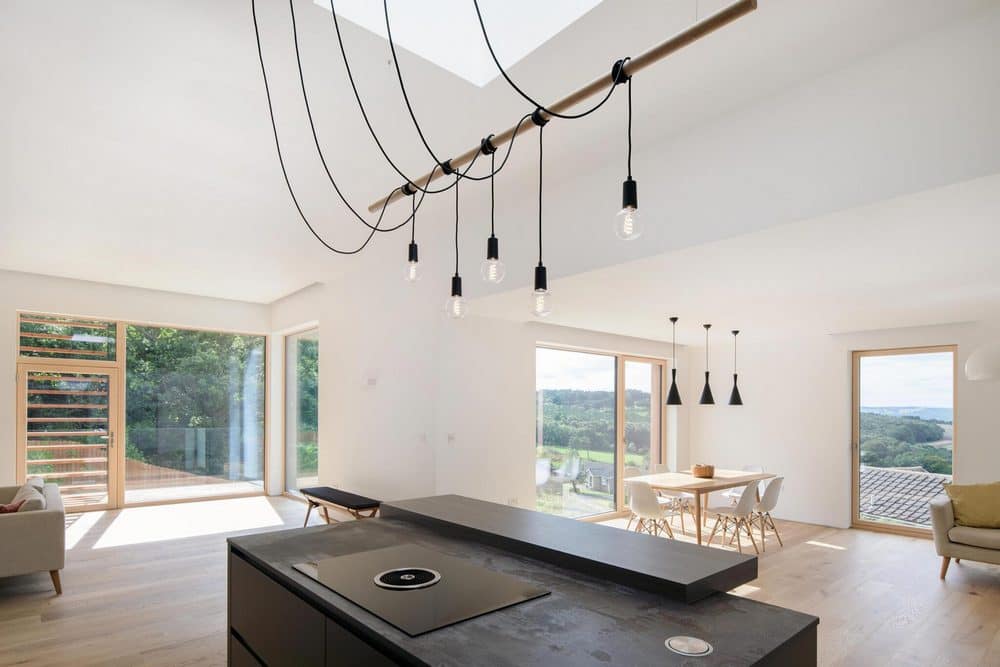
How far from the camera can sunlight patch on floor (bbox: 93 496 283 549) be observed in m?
6.25

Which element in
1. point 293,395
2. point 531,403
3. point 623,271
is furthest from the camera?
point 293,395

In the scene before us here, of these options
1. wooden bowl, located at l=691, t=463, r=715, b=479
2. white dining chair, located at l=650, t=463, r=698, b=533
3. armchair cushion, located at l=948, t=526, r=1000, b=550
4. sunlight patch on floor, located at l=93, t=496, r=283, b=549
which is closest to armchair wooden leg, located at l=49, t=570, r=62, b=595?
sunlight patch on floor, located at l=93, t=496, r=283, b=549

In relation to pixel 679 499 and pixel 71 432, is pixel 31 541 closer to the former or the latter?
pixel 71 432

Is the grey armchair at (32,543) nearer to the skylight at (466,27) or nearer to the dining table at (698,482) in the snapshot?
the skylight at (466,27)

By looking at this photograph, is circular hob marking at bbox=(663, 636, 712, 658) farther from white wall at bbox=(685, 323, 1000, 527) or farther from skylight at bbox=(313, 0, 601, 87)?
white wall at bbox=(685, 323, 1000, 527)

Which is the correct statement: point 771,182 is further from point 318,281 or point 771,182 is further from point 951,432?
point 318,281

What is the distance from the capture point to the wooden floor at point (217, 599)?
11.4ft

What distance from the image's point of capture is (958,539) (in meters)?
5.01

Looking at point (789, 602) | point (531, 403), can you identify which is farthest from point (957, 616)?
point (531, 403)

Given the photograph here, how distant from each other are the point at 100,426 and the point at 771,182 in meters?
8.15

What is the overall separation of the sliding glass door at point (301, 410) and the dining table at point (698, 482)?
4.36 meters

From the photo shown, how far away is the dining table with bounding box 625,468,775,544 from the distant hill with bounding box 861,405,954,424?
166cm

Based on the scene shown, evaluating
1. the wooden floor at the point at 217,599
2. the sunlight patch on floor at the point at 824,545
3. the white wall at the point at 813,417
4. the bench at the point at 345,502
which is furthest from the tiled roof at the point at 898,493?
the bench at the point at 345,502

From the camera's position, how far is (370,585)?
1.84 meters
